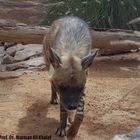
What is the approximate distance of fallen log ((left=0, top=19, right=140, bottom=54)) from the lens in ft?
25.3

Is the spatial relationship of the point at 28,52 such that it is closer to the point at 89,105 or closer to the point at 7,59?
the point at 7,59

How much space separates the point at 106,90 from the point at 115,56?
191 cm

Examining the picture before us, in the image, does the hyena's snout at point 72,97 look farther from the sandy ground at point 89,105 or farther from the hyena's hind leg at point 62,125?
the sandy ground at point 89,105

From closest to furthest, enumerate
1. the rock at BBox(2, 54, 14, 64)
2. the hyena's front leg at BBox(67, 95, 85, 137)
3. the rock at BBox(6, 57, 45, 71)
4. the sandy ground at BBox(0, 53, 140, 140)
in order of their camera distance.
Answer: the hyena's front leg at BBox(67, 95, 85, 137) → the sandy ground at BBox(0, 53, 140, 140) → the rock at BBox(6, 57, 45, 71) → the rock at BBox(2, 54, 14, 64)

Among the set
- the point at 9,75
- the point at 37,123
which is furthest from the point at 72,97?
the point at 9,75

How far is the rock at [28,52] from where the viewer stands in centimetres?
855

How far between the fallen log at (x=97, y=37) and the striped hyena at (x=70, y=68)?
2.20 m

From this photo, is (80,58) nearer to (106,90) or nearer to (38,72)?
(106,90)

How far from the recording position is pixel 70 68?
462 centimetres

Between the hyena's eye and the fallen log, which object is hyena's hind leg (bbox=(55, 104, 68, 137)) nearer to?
the hyena's eye

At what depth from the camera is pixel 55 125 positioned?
555 cm

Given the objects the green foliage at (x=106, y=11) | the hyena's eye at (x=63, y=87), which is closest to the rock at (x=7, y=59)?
the green foliage at (x=106, y=11)

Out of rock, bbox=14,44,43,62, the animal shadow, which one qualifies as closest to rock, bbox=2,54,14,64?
rock, bbox=14,44,43,62

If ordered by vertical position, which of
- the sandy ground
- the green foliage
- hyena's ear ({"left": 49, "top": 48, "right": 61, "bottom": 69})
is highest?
hyena's ear ({"left": 49, "top": 48, "right": 61, "bottom": 69})
